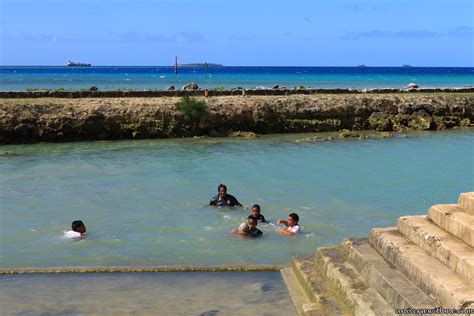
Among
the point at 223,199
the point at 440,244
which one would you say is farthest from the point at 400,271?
the point at 223,199

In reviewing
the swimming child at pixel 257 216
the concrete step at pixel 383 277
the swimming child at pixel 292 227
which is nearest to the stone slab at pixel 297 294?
the concrete step at pixel 383 277

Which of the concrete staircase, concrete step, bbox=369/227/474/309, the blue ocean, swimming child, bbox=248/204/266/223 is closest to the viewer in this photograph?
concrete step, bbox=369/227/474/309

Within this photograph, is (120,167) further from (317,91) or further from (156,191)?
(317,91)

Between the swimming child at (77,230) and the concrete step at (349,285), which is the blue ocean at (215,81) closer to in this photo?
the swimming child at (77,230)

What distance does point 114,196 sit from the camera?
13336 millimetres

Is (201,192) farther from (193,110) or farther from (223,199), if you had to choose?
(193,110)

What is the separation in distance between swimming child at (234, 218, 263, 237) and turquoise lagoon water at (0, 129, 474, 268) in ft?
0.59

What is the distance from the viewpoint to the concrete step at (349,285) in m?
5.50

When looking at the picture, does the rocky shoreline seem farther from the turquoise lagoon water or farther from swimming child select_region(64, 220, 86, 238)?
swimming child select_region(64, 220, 86, 238)

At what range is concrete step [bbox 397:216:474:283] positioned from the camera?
5.15m

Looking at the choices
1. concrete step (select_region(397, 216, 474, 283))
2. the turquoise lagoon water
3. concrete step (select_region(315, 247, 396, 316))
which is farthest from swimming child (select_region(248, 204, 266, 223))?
concrete step (select_region(397, 216, 474, 283))

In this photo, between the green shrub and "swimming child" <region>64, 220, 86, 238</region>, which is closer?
"swimming child" <region>64, 220, 86, 238</region>

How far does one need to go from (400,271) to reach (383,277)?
0.71ft

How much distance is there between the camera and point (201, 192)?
538 inches
